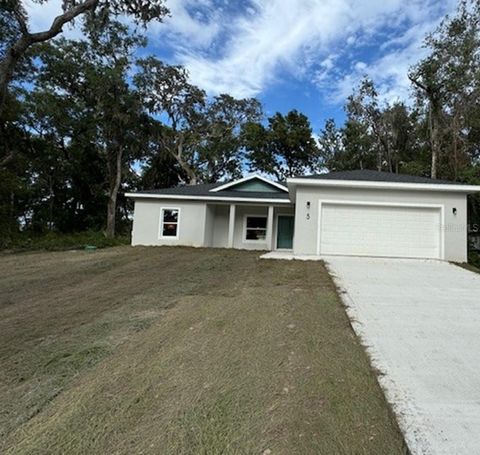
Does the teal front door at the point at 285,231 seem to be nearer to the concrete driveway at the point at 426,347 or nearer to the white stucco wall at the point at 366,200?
the white stucco wall at the point at 366,200

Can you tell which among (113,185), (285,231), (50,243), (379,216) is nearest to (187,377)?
(379,216)

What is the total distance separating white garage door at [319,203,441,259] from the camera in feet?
39.3

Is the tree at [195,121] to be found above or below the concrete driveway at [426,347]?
above

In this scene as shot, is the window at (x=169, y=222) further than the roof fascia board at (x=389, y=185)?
Yes

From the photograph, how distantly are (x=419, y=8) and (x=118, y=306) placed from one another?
16633mm

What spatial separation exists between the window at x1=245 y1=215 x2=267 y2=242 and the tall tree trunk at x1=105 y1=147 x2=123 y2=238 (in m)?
11.6

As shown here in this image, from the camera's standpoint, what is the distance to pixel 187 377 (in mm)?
3328

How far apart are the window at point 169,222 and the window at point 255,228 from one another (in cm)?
329

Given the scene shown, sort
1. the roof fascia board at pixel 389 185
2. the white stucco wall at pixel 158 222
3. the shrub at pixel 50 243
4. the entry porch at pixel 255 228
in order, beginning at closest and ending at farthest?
the roof fascia board at pixel 389 185
the white stucco wall at pixel 158 222
the entry porch at pixel 255 228
the shrub at pixel 50 243

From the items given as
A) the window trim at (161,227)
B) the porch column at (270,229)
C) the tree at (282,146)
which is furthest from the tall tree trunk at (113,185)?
the porch column at (270,229)

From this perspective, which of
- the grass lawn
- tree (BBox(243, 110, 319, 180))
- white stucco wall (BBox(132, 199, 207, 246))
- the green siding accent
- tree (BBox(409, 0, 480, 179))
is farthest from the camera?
tree (BBox(243, 110, 319, 180))

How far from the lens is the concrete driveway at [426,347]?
2670mm

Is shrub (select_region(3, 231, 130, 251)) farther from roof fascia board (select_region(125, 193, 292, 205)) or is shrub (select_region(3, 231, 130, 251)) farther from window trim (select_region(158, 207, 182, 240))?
roof fascia board (select_region(125, 193, 292, 205))

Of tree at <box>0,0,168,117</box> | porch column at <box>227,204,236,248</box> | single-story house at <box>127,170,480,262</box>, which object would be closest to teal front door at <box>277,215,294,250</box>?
porch column at <box>227,204,236,248</box>
